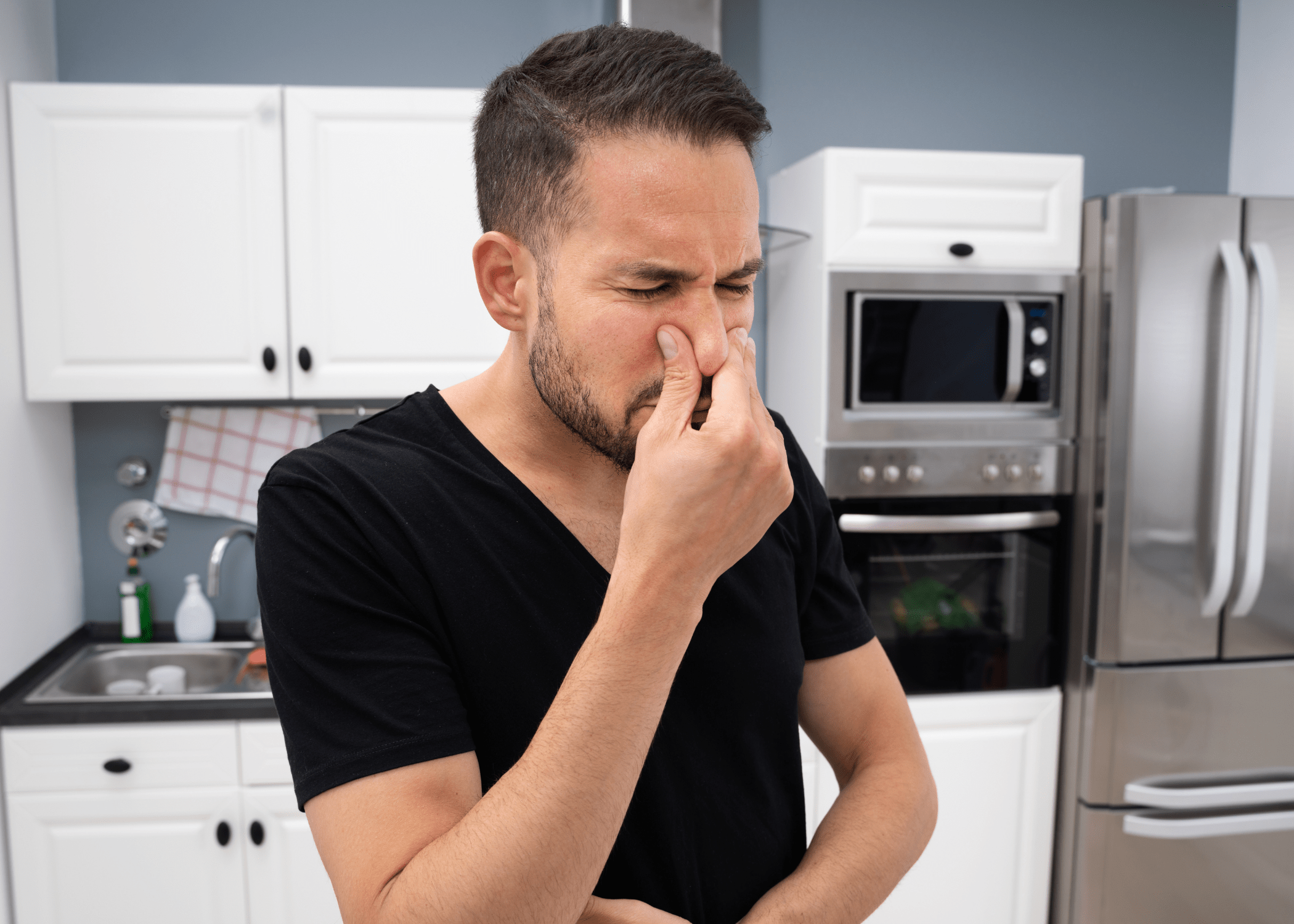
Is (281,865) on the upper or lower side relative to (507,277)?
lower

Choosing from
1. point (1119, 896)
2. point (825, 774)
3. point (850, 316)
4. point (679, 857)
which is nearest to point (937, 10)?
point (850, 316)

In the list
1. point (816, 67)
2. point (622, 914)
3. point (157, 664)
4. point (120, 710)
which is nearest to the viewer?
point (622, 914)

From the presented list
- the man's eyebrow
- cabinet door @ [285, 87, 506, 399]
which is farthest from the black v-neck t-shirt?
cabinet door @ [285, 87, 506, 399]

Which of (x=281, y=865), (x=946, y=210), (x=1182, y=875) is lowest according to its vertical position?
(x=1182, y=875)

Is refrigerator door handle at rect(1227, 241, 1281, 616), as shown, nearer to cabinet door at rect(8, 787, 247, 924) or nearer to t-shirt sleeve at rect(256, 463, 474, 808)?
t-shirt sleeve at rect(256, 463, 474, 808)

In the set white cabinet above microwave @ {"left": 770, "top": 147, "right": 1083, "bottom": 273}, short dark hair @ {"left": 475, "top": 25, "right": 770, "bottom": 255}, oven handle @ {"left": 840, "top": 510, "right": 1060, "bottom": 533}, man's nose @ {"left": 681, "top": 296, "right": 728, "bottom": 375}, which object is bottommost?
oven handle @ {"left": 840, "top": 510, "right": 1060, "bottom": 533}

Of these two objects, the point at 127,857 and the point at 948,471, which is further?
the point at 948,471

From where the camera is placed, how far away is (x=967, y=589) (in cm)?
222

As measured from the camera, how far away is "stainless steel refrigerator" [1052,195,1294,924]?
6.52 ft

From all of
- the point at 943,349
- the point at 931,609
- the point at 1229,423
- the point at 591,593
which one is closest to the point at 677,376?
the point at 591,593

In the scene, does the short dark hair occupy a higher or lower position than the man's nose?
higher

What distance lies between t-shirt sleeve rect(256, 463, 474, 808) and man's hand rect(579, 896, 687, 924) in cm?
18

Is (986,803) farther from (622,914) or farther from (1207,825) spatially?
(622,914)

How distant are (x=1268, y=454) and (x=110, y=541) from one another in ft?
9.51
